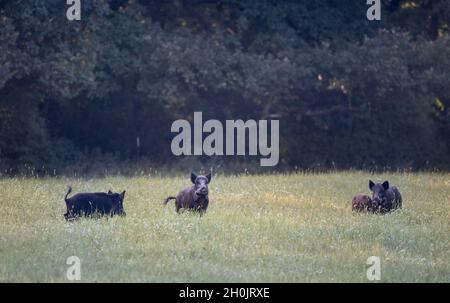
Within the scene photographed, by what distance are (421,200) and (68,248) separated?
8.48 metres

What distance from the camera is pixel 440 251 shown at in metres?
13.6

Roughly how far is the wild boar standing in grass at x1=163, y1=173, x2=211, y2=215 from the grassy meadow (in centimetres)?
29

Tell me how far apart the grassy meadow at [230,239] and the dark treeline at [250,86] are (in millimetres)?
8869

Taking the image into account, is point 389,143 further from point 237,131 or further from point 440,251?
point 440,251

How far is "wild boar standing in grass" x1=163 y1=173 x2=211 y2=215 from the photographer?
626 inches

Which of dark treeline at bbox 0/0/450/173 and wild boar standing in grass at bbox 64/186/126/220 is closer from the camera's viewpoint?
wild boar standing in grass at bbox 64/186/126/220
